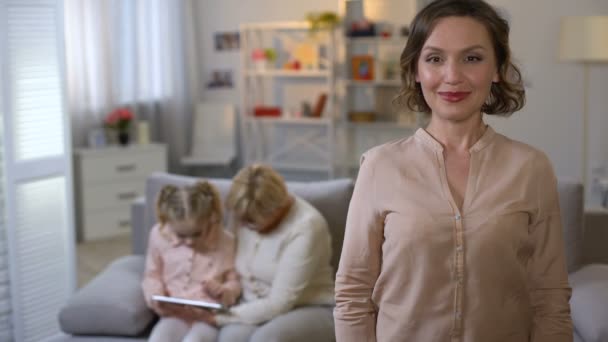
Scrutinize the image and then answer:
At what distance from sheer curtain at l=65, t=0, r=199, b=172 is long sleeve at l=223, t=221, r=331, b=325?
3.79m

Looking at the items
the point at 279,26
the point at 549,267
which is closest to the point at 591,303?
the point at 549,267

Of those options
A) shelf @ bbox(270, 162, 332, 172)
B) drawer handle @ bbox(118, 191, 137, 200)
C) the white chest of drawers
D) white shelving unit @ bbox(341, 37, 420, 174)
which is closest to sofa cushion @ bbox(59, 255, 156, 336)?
the white chest of drawers

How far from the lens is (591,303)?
90.3 inches

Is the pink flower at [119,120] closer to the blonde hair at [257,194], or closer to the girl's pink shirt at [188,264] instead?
the girl's pink shirt at [188,264]

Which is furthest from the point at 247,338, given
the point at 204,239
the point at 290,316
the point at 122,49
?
the point at 122,49

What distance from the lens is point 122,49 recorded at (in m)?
6.41

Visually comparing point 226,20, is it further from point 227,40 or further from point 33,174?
point 33,174

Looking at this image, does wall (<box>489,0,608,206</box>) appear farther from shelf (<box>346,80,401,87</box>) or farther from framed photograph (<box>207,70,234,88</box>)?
framed photograph (<box>207,70,234,88</box>)

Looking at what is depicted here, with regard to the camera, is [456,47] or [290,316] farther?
[290,316]

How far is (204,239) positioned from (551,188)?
1683 millimetres

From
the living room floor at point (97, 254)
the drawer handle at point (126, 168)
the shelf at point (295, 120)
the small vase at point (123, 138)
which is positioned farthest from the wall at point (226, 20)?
the living room floor at point (97, 254)

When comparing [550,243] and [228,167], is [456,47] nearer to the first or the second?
[550,243]

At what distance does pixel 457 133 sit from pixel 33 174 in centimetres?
224

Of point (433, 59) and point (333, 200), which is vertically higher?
point (433, 59)
